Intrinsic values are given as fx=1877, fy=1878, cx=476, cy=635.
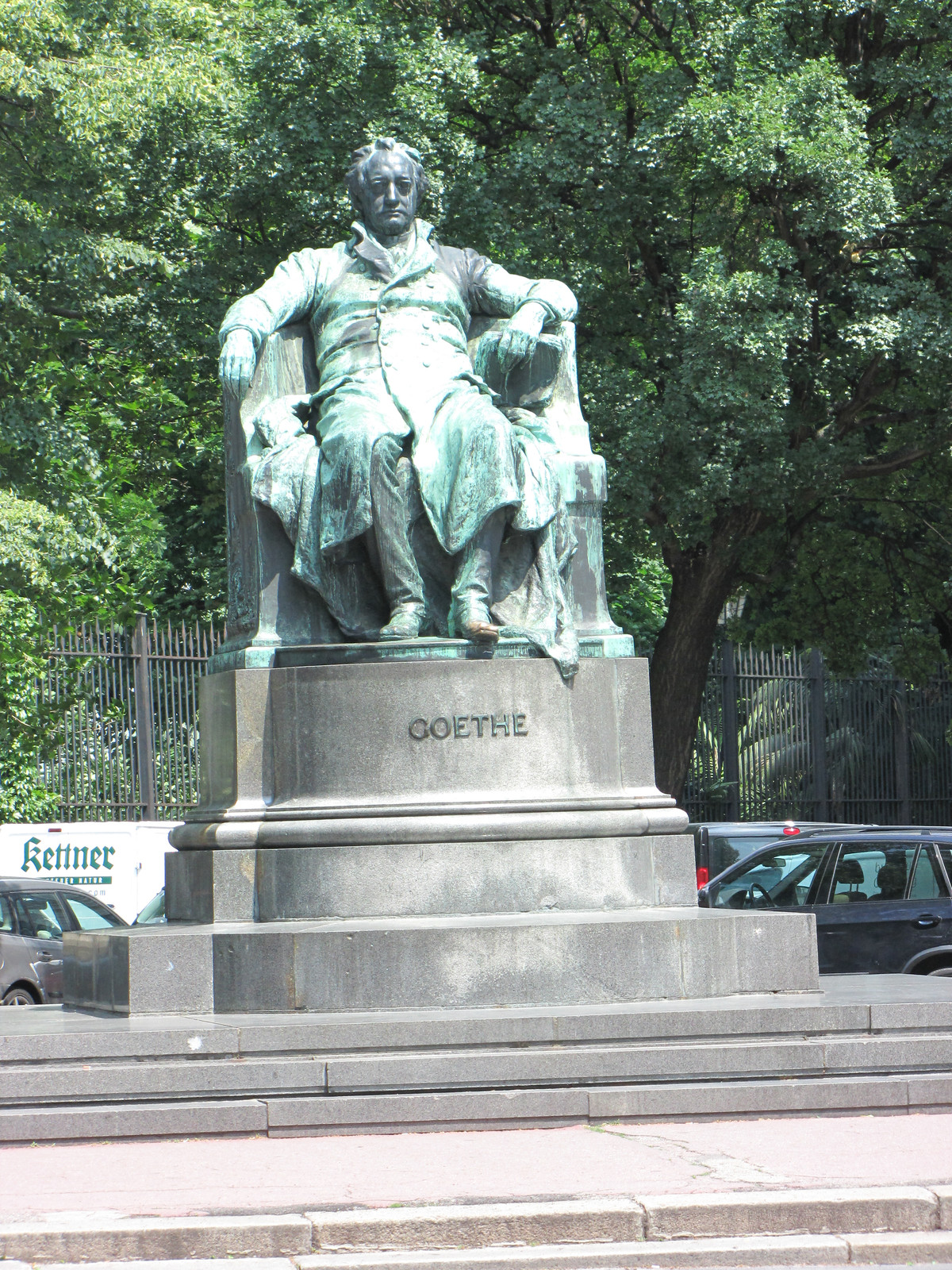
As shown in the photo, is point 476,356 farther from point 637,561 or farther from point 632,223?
point 637,561

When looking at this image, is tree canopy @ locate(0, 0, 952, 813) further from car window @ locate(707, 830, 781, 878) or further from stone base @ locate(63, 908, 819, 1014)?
stone base @ locate(63, 908, 819, 1014)

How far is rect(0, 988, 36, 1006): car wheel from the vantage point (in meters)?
15.1

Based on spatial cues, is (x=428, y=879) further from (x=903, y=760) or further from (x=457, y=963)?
(x=903, y=760)

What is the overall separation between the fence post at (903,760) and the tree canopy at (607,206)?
295 inches

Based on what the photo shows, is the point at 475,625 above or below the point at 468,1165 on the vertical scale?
above

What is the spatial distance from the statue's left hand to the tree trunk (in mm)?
10201

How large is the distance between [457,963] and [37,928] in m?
9.65

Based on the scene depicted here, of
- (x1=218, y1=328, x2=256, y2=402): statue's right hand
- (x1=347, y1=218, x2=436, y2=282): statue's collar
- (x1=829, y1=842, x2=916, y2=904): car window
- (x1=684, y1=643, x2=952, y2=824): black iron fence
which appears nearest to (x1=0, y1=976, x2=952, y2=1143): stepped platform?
(x1=218, y1=328, x2=256, y2=402): statue's right hand

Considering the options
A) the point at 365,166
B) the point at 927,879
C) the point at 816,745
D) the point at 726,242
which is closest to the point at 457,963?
the point at 365,166

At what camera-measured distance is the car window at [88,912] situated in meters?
16.2

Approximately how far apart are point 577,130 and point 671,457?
3.18 metres

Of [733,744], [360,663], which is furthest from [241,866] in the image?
[733,744]

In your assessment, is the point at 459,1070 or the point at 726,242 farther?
the point at 726,242

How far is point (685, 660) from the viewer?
19.0 m
